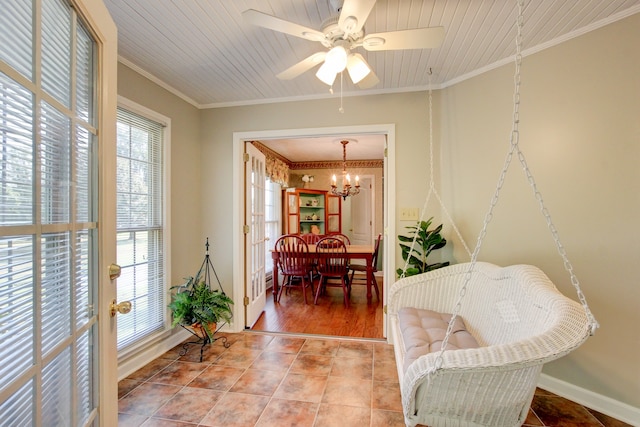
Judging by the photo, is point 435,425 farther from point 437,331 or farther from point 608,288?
point 608,288

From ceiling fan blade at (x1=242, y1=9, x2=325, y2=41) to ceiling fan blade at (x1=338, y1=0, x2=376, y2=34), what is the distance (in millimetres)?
160

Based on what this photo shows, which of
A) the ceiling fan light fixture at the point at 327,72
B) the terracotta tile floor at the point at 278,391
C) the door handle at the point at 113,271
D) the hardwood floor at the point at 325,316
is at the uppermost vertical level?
the ceiling fan light fixture at the point at 327,72

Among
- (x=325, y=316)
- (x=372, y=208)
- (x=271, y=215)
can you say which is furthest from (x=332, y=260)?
(x=372, y=208)

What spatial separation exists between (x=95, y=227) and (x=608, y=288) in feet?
8.60

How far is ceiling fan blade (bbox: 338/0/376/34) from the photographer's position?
4.02 ft

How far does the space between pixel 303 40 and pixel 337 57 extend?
566mm

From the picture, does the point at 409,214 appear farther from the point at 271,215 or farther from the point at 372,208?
the point at 372,208

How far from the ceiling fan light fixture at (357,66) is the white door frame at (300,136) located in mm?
971

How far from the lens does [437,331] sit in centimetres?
173

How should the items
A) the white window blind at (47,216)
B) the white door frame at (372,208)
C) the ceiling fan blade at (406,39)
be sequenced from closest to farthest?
the white window blind at (47,216) → the ceiling fan blade at (406,39) → the white door frame at (372,208)

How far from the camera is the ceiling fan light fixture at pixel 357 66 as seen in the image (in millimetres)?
1617

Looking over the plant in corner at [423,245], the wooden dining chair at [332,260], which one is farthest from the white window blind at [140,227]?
the plant in corner at [423,245]

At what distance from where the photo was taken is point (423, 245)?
2.35 m

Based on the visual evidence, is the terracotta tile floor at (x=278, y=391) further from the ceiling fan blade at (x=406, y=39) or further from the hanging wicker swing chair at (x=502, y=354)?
the ceiling fan blade at (x=406, y=39)
